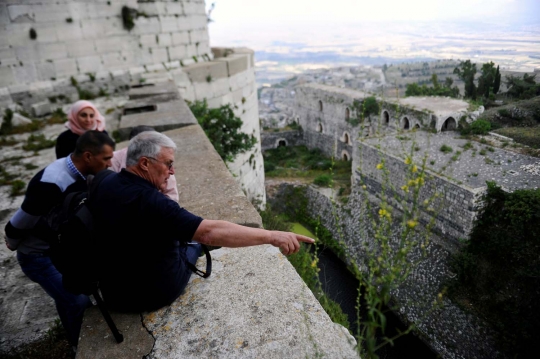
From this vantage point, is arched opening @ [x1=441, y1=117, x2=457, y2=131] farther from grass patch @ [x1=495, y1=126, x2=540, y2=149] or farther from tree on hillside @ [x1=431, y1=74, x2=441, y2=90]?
tree on hillside @ [x1=431, y1=74, x2=441, y2=90]

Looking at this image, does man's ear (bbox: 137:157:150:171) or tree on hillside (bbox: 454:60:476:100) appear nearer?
man's ear (bbox: 137:157:150:171)

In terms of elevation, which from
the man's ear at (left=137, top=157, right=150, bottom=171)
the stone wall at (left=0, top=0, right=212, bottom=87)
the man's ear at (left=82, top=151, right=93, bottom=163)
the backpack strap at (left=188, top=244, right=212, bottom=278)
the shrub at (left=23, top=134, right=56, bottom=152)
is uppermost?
the stone wall at (left=0, top=0, right=212, bottom=87)

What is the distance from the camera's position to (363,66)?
6525 cm

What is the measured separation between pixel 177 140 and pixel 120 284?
8.47ft

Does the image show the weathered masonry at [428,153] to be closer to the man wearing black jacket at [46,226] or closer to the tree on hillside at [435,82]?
the man wearing black jacket at [46,226]

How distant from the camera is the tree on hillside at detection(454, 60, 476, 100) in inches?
738

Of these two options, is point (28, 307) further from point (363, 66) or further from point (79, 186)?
point (363, 66)

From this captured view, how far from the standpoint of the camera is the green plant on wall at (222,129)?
6.28 metres

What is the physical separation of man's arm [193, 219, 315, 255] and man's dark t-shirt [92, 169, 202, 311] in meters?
0.05

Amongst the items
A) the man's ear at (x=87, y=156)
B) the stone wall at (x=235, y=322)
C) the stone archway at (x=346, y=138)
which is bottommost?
the stone archway at (x=346, y=138)

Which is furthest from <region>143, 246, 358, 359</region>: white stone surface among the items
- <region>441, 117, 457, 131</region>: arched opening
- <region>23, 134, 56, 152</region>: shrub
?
<region>441, 117, 457, 131</region>: arched opening

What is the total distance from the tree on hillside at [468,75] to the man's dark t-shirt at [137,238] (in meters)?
20.8

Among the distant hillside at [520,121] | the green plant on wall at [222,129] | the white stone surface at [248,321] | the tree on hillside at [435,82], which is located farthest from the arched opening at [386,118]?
the white stone surface at [248,321]

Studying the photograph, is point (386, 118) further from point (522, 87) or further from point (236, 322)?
point (236, 322)
